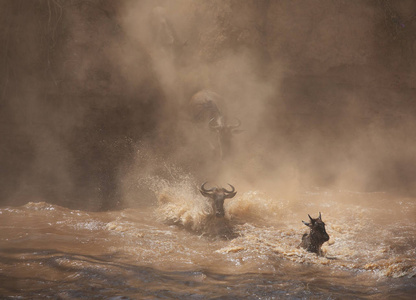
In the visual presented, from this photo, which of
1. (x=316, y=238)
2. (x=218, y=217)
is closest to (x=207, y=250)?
(x=218, y=217)

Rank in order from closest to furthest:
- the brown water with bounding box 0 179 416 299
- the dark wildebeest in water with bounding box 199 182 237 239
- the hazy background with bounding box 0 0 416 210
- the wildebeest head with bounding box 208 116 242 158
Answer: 1. the brown water with bounding box 0 179 416 299
2. the dark wildebeest in water with bounding box 199 182 237 239
3. the hazy background with bounding box 0 0 416 210
4. the wildebeest head with bounding box 208 116 242 158

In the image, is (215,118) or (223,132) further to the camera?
(215,118)

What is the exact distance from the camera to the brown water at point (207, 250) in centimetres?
424

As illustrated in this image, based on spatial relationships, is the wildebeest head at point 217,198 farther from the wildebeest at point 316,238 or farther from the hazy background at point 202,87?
the wildebeest at point 316,238

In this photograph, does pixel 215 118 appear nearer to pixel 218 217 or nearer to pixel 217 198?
pixel 217 198

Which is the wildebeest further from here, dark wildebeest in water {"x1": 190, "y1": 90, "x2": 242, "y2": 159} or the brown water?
dark wildebeest in water {"x1": 190, "y1": 90, "x2": 242, "y2": 159}

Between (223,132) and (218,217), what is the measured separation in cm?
340

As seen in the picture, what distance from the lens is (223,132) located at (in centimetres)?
1055

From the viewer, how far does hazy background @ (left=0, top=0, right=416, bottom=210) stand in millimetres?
9766

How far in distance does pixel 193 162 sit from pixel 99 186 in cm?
252

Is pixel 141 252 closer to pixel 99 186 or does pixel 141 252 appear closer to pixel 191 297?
pixel 191 297

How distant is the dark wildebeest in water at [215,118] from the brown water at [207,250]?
5.76ft

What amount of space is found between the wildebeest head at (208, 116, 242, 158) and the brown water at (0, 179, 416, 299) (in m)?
1.65

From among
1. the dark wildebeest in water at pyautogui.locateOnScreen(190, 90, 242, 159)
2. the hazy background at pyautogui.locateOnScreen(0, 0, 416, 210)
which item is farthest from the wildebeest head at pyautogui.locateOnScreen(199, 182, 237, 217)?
the dark wildebeest in water at pyautogui.locateOnScreen(190, 90, 242, 159)
